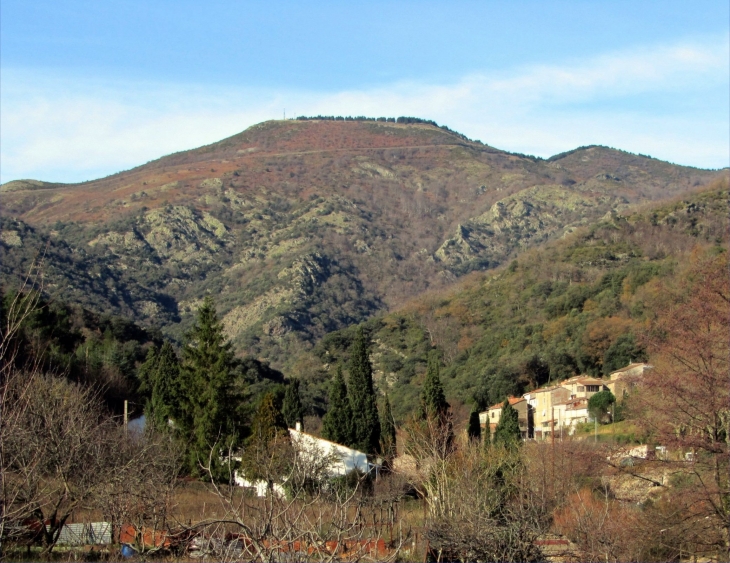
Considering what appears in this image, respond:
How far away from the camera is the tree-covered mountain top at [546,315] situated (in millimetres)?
53875

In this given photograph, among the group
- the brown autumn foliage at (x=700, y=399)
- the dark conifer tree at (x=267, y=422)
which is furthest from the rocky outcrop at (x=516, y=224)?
the brown autumn foliage at (x=700, y=399)

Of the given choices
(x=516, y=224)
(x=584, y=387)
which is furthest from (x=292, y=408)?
(x=516, y=224)

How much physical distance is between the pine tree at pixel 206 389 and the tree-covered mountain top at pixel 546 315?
19.7 meters

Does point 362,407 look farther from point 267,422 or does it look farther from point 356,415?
point 267,422

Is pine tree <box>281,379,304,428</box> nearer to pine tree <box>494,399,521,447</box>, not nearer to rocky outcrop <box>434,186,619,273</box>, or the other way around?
pine tree <box>494,399,521,447</box>

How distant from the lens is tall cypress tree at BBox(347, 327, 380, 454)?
1374 inches

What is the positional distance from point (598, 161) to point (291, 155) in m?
68.2

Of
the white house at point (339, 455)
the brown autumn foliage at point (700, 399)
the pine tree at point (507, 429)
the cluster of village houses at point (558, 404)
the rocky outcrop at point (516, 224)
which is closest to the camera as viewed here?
the brown autumn foliage at point (700, 399)

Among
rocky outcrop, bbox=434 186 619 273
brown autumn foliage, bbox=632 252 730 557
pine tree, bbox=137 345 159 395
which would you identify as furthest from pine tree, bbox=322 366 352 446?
rocky outcrop, bbox=434 186 619 273

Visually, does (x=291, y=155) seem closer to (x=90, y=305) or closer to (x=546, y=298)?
(x=90, y=305)

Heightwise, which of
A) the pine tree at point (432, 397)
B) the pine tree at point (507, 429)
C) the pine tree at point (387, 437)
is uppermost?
the pine tree at point (432, 397)

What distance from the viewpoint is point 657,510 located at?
39.2 feet

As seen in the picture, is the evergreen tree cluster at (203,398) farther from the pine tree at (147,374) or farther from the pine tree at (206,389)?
the pine tree at (147,374)

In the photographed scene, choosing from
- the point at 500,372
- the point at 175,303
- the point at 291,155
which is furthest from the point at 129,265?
the point at 500,372
